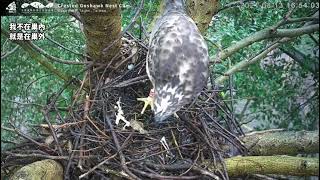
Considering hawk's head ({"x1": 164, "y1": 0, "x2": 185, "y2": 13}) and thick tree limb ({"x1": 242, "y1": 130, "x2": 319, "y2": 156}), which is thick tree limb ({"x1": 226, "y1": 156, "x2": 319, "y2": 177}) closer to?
thick tree limb ({"x1": 242, "y1": 130, "x2": 319, "y2": 156})

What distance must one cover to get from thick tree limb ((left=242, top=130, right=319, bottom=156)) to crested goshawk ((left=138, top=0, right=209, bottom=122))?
256 mm

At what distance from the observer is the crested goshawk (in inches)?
40.2

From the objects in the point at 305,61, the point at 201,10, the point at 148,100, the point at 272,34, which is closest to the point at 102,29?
the point at 148,100

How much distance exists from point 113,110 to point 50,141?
161 mm

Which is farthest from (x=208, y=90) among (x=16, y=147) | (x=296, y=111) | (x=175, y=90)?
(x=296, y=111)

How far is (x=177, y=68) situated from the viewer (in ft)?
3.35

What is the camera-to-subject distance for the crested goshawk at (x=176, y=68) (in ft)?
3.35

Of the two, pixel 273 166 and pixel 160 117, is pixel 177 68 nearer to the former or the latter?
pixel 160 117

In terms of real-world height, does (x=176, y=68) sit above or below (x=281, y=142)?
above

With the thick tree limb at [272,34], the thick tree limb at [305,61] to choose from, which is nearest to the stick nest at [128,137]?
the thick tree limb at [272,34]

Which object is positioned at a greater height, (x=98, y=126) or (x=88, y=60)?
(x=88, y=60)

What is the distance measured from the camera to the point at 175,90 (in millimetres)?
1020

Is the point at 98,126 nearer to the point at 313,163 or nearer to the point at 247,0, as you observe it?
the point at 313,163

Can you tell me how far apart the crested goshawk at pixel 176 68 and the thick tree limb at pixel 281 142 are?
0.26 meters
